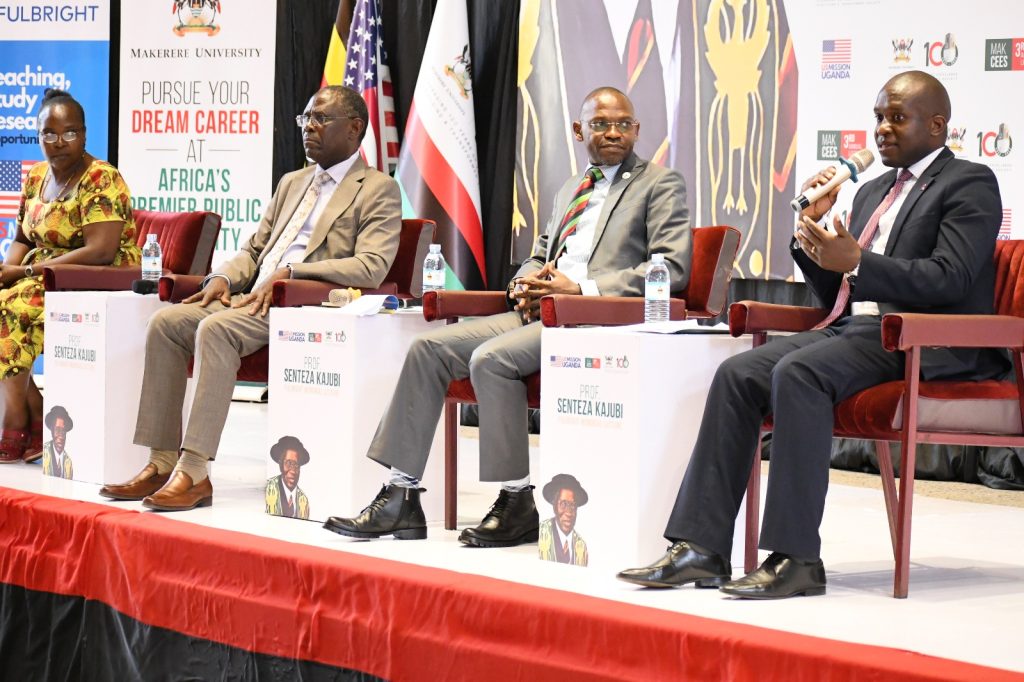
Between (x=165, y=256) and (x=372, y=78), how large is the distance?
210 cm

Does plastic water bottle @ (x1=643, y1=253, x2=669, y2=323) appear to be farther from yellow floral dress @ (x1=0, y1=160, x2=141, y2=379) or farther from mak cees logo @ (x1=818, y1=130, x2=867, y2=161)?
yellow floral dress @ (x1=0, y1=160, x2=141, y2=379)

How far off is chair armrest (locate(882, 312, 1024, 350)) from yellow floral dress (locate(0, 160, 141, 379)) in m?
3.13

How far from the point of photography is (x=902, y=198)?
11.2 ft

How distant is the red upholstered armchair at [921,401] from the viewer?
9.98ft

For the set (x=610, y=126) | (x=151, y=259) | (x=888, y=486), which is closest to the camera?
(x=888, y=486)

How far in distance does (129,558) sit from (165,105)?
15.9 ft

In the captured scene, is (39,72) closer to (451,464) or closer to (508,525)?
(451,464)

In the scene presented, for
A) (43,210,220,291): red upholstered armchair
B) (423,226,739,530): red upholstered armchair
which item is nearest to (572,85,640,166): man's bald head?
(423,226,739,530): red upholstered armchair

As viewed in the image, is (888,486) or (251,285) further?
(251,285)

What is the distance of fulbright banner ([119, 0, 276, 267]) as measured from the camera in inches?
295

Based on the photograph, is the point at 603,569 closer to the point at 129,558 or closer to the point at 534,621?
the point at 534,621

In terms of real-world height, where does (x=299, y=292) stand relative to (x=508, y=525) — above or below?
above

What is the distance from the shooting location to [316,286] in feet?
13.8

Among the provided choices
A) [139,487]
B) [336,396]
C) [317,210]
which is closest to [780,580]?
[336,396]
